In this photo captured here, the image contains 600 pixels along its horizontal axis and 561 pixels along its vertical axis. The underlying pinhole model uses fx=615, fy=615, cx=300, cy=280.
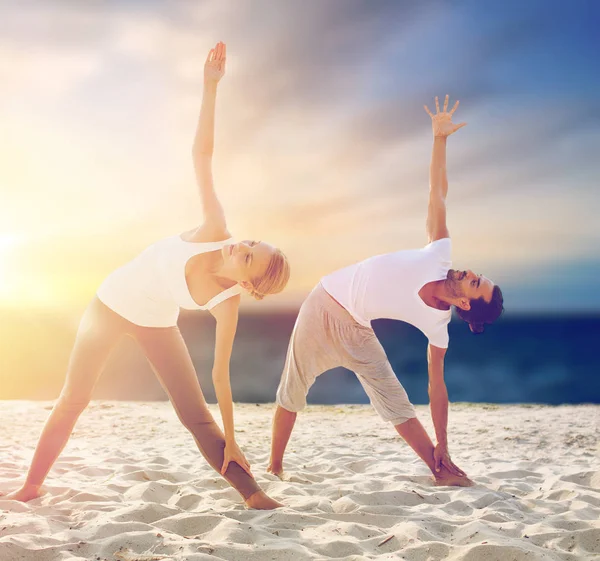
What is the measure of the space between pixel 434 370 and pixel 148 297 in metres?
1.83

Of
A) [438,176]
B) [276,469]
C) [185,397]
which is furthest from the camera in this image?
[276,469]

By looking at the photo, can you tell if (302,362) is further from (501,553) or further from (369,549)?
(501,553)

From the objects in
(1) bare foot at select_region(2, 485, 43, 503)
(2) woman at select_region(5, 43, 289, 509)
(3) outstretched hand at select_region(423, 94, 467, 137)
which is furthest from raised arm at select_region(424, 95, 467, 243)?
(1) bare foot at select_region(2, 485, 43, 503)

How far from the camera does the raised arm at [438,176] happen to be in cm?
388

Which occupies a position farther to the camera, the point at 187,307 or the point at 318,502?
the point at 318,502

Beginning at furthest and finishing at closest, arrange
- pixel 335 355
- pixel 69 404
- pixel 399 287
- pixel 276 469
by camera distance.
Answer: pixel 276 469, pixel 335 355, pixel 399 287, pixel 69 404

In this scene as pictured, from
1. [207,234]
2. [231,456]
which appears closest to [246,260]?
[207,234]

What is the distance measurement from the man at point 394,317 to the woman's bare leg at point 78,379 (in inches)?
46.8

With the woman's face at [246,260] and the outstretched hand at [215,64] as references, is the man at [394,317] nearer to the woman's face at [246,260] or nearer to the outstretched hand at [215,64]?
the woman's face at [246,260]

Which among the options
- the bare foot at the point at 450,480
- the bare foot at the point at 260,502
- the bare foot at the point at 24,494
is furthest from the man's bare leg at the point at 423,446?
the bare foot at the point at 24,494

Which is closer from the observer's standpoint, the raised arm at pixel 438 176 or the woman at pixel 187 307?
the woman at pixel 187 307

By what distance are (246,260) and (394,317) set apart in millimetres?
1202

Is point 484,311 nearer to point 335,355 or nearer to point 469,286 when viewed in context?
point 469,286

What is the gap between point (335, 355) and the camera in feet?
12.5
